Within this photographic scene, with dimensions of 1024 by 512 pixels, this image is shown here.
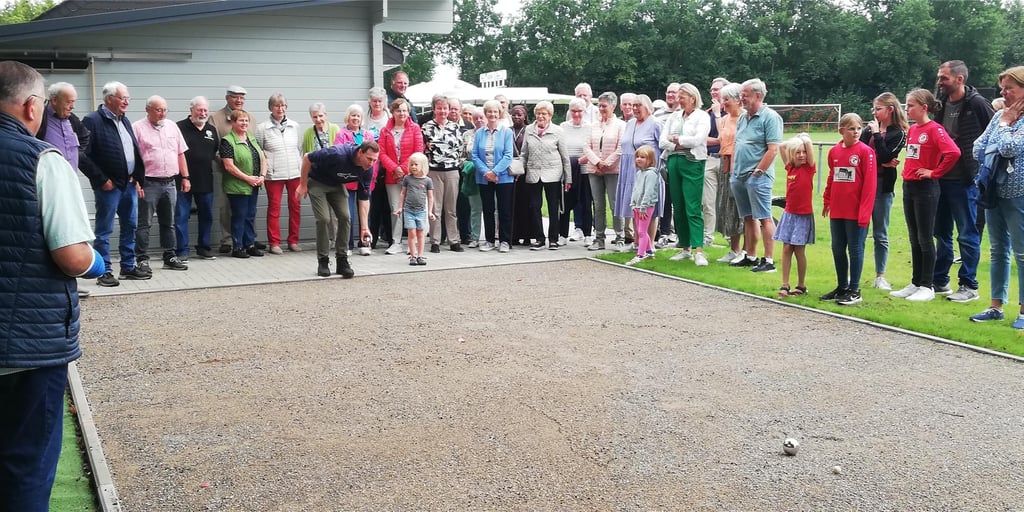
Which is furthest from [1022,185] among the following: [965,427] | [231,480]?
[231,480]

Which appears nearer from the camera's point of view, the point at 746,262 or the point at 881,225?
the point at 881,225

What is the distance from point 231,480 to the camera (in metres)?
4.58

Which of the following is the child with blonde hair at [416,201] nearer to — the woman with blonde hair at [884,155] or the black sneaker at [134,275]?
the black sneaker at [134,275]

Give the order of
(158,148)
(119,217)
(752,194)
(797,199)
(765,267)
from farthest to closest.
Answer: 1. (158,148)
2. (765,267)
3. (119,217)
4. (752,194)
5. (797,199)

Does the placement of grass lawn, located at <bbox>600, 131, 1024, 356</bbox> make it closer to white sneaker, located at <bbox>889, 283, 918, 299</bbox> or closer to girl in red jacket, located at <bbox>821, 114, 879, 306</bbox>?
white sneaker, located at <bbox>889, 283, 918, 299</bbox>

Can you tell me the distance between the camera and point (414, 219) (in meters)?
11.8

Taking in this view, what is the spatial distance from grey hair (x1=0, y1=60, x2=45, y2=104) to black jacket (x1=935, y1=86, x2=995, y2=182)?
7.86 metres

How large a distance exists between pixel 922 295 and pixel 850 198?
117 cm

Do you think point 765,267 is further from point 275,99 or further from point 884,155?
point 275,99

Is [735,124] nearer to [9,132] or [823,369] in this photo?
[823,369]

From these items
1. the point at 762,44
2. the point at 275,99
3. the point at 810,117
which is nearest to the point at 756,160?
the point at 275,99

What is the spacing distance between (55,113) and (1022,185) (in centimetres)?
826

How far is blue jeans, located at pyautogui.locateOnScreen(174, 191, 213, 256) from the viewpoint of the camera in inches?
453

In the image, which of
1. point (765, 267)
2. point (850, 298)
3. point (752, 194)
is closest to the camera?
point (850, 298)
